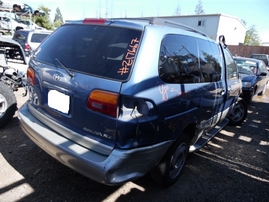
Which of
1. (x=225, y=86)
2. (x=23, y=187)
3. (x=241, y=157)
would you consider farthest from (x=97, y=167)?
(x=241, y=157)

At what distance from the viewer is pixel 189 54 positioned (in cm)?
242

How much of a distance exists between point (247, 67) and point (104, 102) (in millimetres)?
7241

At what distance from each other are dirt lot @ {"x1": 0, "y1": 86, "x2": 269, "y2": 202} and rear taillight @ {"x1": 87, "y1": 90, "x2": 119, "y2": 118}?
1101 mm

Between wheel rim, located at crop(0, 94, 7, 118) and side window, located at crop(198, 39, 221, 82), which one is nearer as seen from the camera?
side window, located at crop(198, 39, 221, 82)

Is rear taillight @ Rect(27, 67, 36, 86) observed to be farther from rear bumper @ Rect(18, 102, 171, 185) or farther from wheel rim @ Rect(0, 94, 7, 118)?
wheel rim @ Rect(0, 94, 7, 118)

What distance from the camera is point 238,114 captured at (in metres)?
5.08

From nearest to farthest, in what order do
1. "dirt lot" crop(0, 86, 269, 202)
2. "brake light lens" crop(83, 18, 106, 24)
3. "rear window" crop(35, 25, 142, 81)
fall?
"rear window" crop(35, 25, 142, 81), "brake light lens" crop(83, 18, 106, 24), "dirt lot" crop(0, 86, 269, 202)

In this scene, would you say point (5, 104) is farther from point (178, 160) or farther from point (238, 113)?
point (238, 113)

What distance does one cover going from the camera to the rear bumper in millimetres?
1660

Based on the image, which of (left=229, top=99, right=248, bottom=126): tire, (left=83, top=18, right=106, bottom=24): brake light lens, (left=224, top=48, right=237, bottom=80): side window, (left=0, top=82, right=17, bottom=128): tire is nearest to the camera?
(left=83, top=18, right=106, bottom=24): brake light lens

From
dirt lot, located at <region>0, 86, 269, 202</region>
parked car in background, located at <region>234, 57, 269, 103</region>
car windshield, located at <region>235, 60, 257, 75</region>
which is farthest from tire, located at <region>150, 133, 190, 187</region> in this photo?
car windshield, located at <region>235, 60, 257, 75</region>

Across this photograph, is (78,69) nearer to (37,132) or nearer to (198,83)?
(37,132)

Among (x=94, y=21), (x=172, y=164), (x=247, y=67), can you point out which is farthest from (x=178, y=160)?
(x=247, y=67)

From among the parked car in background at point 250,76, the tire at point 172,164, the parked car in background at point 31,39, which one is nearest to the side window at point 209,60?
the tire at point 172,164
